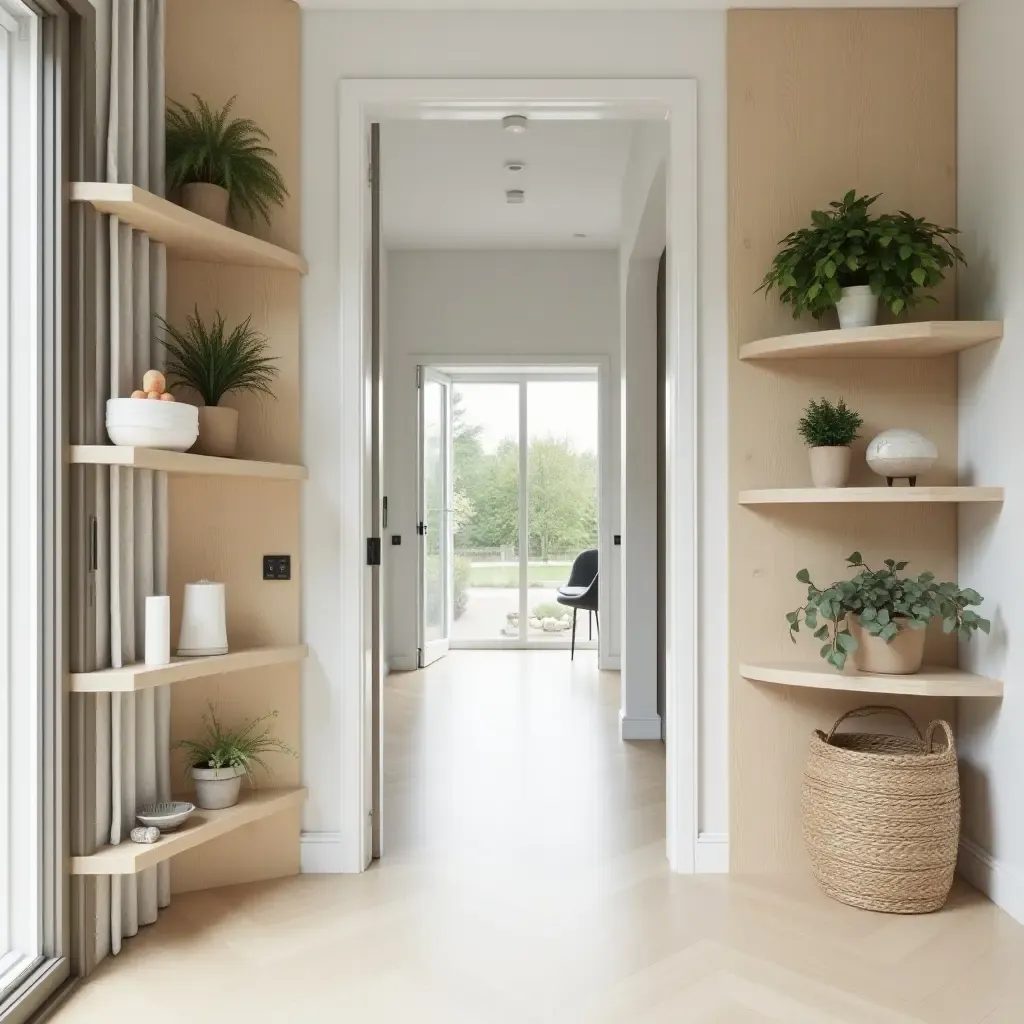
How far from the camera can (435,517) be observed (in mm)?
7020

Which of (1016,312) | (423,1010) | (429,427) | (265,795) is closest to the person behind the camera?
(423,1010)

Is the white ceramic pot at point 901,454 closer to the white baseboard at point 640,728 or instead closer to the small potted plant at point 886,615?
the small potted plant at point 886,615

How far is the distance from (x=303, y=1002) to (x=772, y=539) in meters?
1.79

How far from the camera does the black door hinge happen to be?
9.60ft

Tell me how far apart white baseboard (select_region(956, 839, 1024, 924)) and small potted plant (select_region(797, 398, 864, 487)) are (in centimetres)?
114

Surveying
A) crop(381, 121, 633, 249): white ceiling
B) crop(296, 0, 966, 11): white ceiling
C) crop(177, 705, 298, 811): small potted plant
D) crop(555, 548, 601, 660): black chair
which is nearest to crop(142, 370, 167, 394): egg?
crop(177, 705, 298, 811): small potted plant

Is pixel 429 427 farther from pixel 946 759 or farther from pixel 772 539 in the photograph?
pixel 946 759

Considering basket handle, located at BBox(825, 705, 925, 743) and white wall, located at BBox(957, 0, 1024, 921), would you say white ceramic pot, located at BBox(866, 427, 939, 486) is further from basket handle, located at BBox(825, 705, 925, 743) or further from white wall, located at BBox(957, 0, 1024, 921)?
basket handle, located at BBox(825, 705, 925, 743)

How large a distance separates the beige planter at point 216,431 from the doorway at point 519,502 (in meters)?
4.69

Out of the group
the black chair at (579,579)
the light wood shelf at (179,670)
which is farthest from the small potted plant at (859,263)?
the black chair at (579,579)

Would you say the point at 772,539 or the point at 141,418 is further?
the point at 772,539

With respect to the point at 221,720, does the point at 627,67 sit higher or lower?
higher

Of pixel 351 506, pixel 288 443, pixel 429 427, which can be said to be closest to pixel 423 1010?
pixel 351 506

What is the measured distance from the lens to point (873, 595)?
2592 mm
